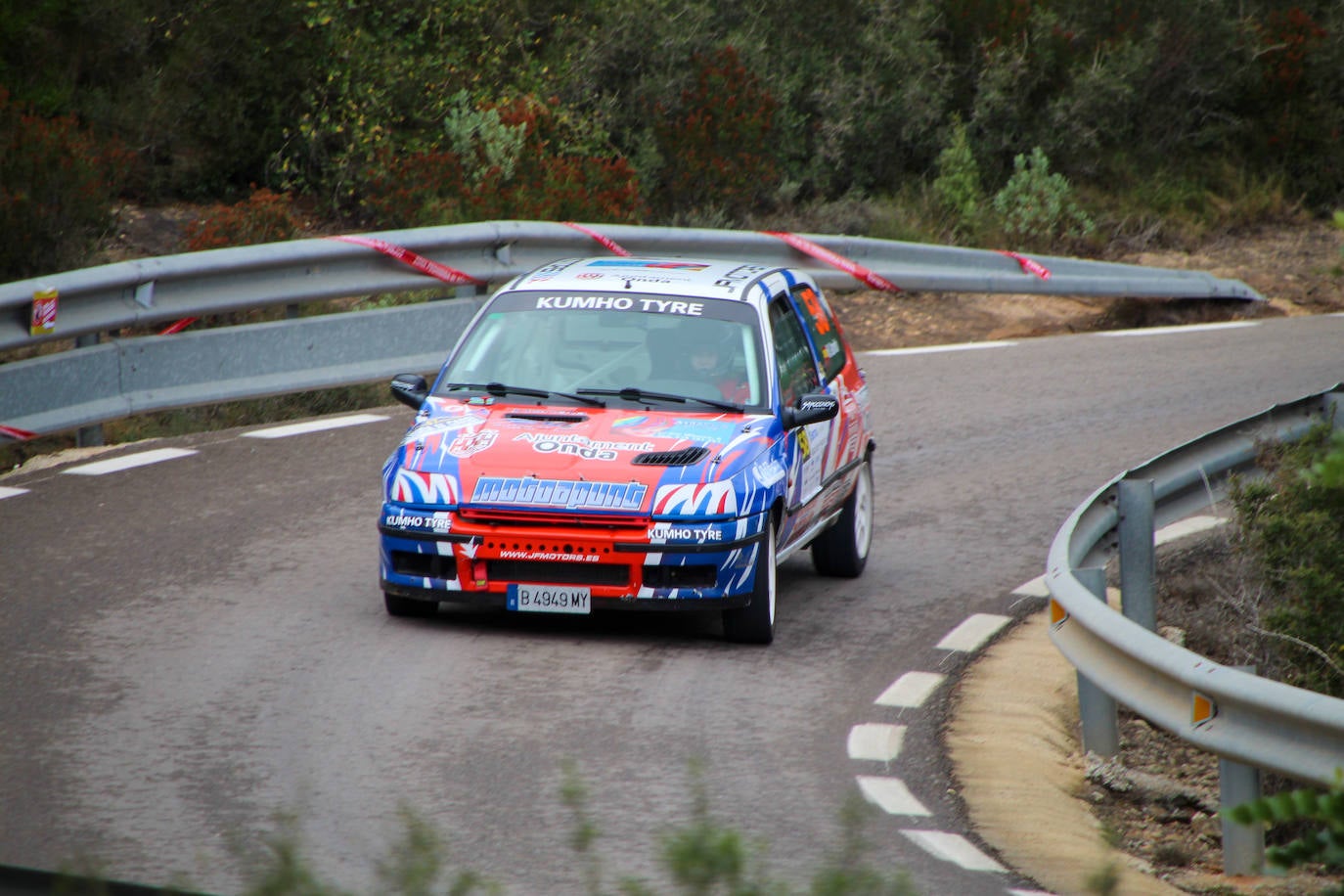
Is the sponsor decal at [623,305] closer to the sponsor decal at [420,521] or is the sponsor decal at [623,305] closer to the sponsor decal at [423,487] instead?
the sponsor decal at [423,487]

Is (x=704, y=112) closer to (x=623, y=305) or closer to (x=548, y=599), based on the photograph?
(x=623, y=305)

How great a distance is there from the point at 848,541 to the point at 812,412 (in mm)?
1479

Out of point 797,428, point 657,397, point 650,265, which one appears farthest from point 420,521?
point 650,265

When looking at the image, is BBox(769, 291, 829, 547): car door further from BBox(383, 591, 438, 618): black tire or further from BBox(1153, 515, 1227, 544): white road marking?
BBox(1153, 515, 1227, 544): white road marking

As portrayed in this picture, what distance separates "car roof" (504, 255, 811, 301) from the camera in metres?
10.1

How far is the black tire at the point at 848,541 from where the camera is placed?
34.8ft

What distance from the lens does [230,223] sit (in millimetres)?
15836

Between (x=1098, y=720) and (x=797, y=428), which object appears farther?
(x=797, y=428)

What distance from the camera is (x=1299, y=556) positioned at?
9.02m

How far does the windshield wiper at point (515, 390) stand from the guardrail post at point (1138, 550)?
2729 mm

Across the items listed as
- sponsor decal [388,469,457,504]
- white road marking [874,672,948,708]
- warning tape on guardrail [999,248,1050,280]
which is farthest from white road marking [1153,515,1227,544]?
warning tape on guardrail [999,248,1050,280]

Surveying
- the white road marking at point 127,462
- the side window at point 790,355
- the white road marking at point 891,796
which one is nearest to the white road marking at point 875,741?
the white road marking at point 891,796

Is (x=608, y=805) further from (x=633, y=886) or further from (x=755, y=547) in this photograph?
(x=633, y=886)

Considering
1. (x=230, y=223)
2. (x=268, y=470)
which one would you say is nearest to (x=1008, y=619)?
(x=268, y=470)
